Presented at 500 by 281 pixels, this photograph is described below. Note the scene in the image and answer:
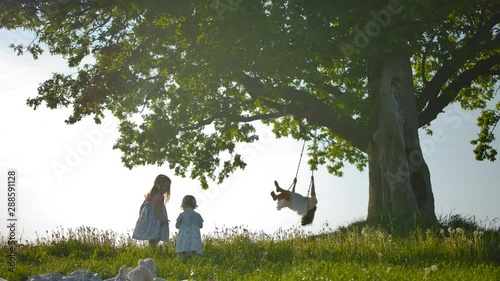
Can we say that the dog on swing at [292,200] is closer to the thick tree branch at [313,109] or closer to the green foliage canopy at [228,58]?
the green foliage canopy at [228,58]

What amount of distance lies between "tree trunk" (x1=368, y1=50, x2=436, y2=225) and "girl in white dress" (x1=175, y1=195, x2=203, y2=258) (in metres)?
6.83

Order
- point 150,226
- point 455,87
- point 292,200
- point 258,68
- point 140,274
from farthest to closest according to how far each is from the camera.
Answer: point 455,87, point 258,68, point 150,226, point 292,200, point 140,274

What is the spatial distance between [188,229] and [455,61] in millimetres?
11578

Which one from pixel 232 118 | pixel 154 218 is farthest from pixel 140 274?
pixel 232 118

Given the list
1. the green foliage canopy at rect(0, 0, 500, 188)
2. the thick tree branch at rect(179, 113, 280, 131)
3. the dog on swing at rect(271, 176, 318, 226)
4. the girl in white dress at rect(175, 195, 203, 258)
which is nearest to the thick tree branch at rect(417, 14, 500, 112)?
the green foliage canopy at rect(0, 0, 500, 188)

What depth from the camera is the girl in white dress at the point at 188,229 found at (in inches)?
508

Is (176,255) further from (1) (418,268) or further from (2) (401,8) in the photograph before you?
(2) (401,8)

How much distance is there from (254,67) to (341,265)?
26.8 feet

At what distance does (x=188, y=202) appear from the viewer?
1319cm

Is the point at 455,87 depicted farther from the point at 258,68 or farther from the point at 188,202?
the point at 188,202

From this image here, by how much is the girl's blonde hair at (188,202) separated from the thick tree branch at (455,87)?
11.1 metres

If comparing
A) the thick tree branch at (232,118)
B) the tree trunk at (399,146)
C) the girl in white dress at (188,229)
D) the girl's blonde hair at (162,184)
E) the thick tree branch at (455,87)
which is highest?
the thick tree branch at (455,87)

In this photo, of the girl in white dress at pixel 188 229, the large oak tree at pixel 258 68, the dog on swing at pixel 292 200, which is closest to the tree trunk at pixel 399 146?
the large oak tree at pixel 258 68

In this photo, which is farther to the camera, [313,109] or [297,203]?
[313,109]
